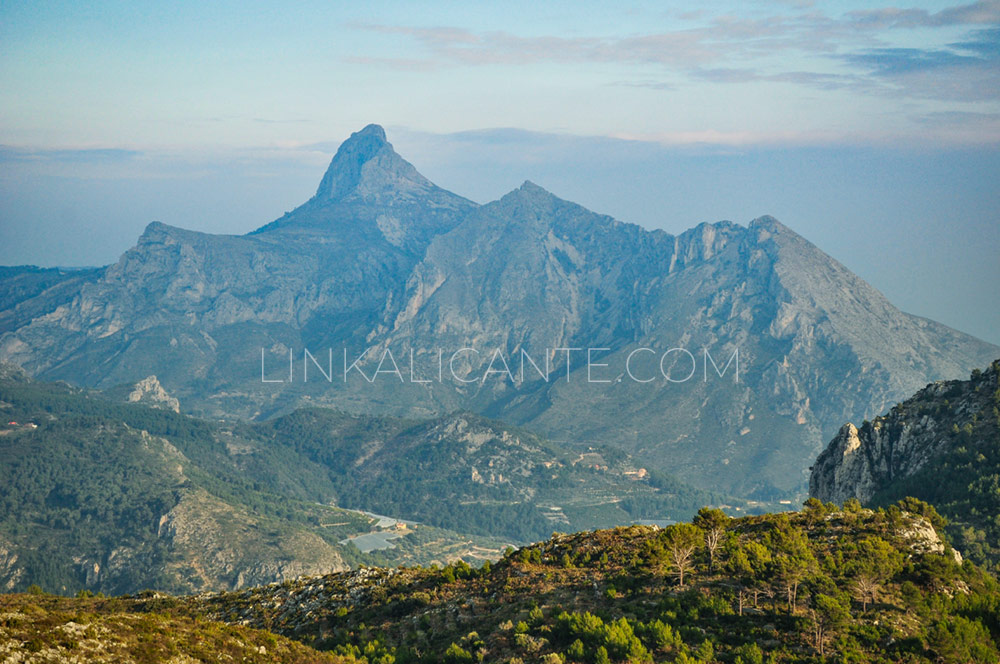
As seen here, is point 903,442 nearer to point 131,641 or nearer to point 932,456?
point 932,456

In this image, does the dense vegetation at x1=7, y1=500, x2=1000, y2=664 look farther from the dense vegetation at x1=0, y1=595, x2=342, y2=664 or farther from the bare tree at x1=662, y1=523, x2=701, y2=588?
the dense vegetation at x1=0, y1=595, x2=342, y2=664

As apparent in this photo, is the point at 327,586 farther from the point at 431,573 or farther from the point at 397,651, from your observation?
the point at 397,651

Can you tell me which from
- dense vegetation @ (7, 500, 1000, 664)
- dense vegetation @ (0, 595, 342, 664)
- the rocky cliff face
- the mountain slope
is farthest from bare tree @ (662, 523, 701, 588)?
the rocky cliff face

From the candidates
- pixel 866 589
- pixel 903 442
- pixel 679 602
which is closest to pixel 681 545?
pixel 679 602

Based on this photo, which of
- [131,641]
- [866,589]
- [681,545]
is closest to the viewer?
[131,641]

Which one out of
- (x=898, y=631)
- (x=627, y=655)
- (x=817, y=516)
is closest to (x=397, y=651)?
(x=627, y=655)

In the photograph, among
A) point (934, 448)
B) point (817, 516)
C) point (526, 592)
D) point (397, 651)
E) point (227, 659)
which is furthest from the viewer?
point (934, 448)
